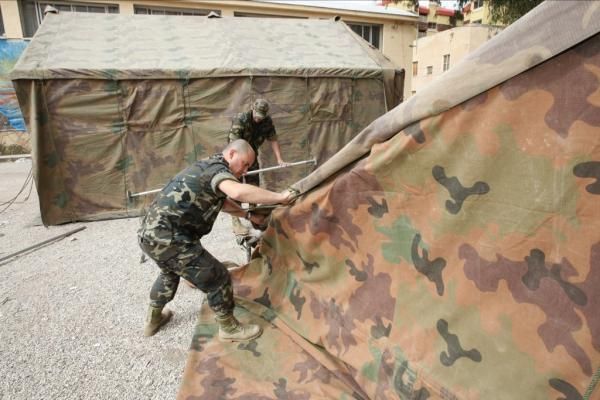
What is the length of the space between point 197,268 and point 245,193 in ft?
2.02

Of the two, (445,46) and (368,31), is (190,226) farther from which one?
(445,46)

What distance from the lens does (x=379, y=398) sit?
1908mm

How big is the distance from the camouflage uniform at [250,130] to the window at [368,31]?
13.0m

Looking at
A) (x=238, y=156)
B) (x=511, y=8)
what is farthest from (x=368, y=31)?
(x=238, y=156)

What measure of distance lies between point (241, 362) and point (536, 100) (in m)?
2.05

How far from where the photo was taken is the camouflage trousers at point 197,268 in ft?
8.00

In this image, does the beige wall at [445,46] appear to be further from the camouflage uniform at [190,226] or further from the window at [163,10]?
the camouflage uniform at [190,226]

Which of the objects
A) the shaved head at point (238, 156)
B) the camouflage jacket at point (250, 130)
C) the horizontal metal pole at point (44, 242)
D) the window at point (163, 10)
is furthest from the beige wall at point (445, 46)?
the shaved head at point (238, 156)

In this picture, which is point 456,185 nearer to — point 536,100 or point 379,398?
point 536,100

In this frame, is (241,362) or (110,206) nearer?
(241,362)

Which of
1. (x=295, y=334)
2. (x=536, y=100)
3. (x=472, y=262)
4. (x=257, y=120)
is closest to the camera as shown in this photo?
(x=536, y=100)

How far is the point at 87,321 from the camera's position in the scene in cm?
307

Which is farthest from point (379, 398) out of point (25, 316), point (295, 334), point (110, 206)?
point (110, 206)

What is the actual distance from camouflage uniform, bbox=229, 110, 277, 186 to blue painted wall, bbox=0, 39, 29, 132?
1106 cm
